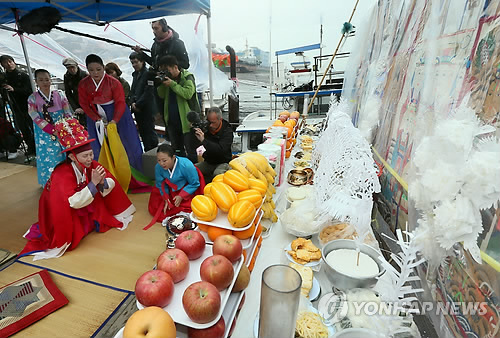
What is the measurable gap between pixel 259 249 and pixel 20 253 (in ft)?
7.32

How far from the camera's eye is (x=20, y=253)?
7.36 ft

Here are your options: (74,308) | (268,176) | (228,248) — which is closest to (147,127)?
(74,308)

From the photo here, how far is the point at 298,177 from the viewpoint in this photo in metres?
1.99

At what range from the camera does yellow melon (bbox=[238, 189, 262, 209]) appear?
116 centimetres

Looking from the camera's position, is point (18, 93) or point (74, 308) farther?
point (18, 93)

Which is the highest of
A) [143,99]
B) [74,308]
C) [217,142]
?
[143,99]

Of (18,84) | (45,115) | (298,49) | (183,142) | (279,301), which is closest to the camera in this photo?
(279,301)

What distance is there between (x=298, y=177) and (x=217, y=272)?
50.3 inches

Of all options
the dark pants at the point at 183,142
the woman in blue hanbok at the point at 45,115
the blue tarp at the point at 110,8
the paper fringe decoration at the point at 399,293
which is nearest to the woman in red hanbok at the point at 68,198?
the woman in blue hanbok at the point at 45,115

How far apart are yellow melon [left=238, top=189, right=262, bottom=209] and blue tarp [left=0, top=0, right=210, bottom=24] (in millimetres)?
3371

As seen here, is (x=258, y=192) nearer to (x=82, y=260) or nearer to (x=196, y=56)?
(x=82, y=260)

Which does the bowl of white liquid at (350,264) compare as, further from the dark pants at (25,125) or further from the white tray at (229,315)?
the dark pants at (25,125)

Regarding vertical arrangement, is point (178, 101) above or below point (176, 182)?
above

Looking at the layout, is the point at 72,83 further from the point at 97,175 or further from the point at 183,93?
the point at 97,175
